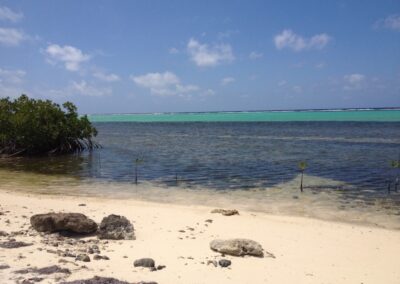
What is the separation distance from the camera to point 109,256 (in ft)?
24.3

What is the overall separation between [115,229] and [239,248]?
275 centimetres

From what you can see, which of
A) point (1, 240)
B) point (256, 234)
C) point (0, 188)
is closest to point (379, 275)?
point (256, 234)

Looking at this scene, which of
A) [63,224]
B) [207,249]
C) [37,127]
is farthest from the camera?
[37,127]

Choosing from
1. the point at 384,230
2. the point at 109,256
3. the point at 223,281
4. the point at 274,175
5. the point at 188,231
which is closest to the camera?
the point at 223,281

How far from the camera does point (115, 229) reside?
863 cm

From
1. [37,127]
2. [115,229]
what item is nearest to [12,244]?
[115,229]

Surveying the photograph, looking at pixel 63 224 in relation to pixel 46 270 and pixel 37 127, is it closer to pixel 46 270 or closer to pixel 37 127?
pixel 46 270

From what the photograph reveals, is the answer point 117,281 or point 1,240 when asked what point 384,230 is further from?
point 1,240

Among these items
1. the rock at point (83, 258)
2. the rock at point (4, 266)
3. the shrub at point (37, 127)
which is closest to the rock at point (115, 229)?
the rock at point (83, 258)

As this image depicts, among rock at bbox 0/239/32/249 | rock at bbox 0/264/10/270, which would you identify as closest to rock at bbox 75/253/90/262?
rock at bbox 0/264/10/270

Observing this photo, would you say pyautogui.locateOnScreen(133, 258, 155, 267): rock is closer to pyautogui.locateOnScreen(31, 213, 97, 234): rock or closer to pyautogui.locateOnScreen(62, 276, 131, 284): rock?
pyautogui.locateOnScreen(62, 276, 131, 284): rock

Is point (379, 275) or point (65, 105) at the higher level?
point (65, 105)

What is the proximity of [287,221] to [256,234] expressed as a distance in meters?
2.35

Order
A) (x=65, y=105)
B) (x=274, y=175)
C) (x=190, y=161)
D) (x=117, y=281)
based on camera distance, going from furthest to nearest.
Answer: (x=65, y=105)
(x=190, y=161)
(x=274, y=175)
(x=117, y=281)
